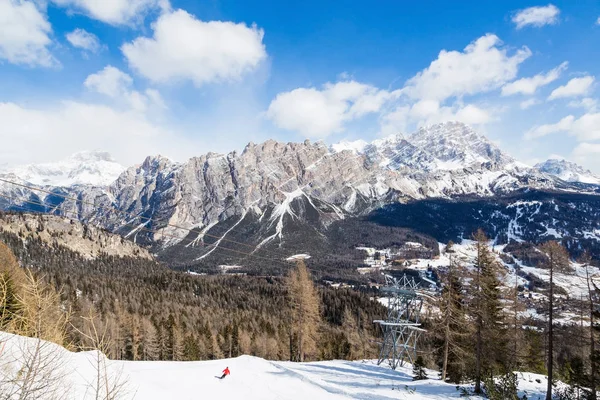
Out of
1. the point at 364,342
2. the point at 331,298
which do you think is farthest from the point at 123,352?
the point at 331,298

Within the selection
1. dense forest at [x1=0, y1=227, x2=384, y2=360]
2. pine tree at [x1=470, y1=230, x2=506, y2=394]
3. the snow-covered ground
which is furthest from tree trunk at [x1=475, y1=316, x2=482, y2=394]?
dense forest at [x1=0, y1=227, x2=384, y2=360]

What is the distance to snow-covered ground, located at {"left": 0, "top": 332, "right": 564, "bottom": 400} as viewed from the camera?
13242 mm

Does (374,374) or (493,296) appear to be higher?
(493,296)

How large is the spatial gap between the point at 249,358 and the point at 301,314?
77.8 feet

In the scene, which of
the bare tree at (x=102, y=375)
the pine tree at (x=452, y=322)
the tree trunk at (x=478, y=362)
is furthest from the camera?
the pine tree at (x=452, y=322)

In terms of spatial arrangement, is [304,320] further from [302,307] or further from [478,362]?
[478,362]

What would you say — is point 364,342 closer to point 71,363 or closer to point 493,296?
point 493,296

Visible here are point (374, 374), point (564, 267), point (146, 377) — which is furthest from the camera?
point (374, 374)

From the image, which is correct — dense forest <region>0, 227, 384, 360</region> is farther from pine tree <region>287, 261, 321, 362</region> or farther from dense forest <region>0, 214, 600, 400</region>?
pine tree <region>287, 261, 321, 362</region>

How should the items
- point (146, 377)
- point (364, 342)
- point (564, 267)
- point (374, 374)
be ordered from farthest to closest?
point (364, 342)
point (374, 374)
point (564, 267)
point (146, 377)

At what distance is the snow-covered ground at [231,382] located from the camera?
13242mm

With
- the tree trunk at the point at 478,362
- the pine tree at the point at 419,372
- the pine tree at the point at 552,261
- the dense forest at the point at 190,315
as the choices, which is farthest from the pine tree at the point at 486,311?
the dense forest at the point at 190,315

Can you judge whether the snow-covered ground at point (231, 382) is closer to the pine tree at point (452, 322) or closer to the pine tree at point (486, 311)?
the pine tree at point (452, 322)

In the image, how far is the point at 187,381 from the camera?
1947 centimetres
